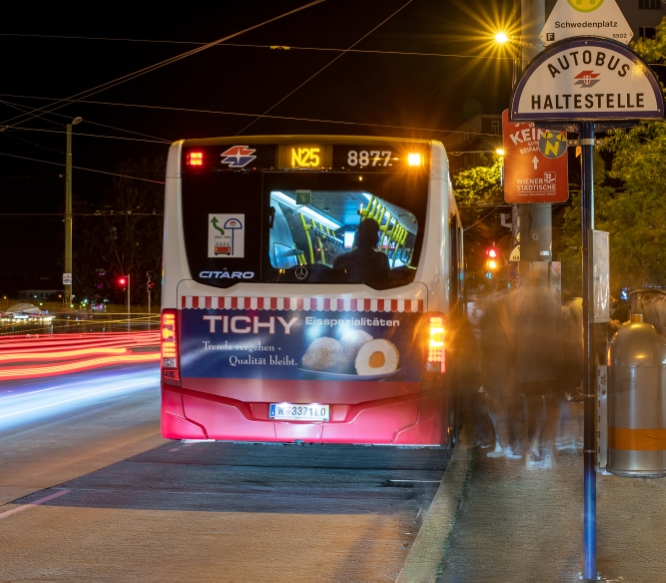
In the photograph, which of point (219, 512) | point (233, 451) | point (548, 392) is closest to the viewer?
point (219, 512)

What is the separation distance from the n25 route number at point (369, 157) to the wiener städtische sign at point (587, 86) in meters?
2.75

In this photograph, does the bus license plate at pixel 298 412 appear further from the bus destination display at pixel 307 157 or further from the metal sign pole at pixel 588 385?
the metal sign pole at pixel 588 385

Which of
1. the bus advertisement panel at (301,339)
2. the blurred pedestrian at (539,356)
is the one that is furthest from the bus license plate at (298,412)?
the blurred pedestrian at (539,356)

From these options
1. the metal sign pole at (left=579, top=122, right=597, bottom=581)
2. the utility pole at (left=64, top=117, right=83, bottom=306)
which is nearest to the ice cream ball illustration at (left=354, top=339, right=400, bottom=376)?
the metal sign pole at (left=579, top=122, right=597, bottom=581)

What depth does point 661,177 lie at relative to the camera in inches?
936

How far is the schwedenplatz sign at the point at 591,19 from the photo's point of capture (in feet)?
24.1

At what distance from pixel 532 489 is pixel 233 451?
145 inches

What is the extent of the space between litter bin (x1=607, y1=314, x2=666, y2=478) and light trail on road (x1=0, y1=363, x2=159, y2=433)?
8.07 meters

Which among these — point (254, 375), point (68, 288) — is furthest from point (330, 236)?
point (68, 288)

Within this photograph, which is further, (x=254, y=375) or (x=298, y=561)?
(x=254, y=375)

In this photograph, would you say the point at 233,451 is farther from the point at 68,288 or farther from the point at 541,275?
the point at 68,288

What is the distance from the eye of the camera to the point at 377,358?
7883mm

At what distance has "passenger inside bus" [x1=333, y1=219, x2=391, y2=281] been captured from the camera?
7.88m

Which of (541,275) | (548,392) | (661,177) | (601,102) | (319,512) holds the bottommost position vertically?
(319,512)
